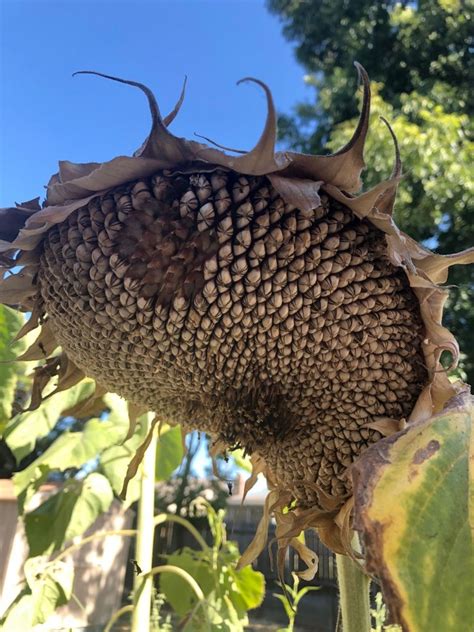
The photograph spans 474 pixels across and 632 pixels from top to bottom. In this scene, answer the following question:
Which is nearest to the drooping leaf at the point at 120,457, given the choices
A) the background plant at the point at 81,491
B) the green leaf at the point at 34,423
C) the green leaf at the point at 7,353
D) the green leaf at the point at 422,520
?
the background plant at the point at 81,491

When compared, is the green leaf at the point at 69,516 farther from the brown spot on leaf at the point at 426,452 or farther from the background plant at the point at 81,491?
the brown spot on leaf at the point at 426,452

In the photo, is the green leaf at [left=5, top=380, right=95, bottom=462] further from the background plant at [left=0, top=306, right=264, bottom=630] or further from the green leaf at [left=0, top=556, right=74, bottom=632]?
the green leaf at [left=0, top=556, right=74, bottom=632]

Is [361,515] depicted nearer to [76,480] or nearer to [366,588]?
[366,588]

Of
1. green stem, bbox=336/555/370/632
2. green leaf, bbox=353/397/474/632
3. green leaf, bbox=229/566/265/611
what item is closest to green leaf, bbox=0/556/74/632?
green leaf, bbox=229/566/265/611

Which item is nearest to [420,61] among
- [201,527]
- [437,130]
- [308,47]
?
[308,47]

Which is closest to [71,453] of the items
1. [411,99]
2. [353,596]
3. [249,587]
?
[249,587]
